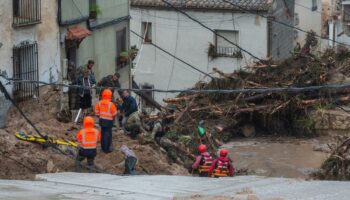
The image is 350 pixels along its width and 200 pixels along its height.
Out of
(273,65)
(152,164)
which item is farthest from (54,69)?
(273,65)

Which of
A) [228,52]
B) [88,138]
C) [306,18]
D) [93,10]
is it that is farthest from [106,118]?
[306,18]

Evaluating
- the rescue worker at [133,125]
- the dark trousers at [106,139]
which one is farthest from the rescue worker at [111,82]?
the dark trousers at [106,139]

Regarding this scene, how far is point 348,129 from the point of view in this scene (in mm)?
23234

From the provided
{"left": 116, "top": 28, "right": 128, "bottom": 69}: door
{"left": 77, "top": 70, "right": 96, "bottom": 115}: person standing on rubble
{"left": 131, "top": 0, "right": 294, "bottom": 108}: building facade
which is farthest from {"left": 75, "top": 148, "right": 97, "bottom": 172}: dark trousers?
{"left": 131, "top": 0, "right": 294, "bottom": 108}: building facade

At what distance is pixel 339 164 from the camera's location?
17.7 m

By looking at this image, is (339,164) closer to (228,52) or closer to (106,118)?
(106,118)

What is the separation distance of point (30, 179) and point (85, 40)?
942 cm

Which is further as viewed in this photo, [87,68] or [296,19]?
[296,19]

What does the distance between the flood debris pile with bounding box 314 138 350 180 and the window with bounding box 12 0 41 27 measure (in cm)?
833

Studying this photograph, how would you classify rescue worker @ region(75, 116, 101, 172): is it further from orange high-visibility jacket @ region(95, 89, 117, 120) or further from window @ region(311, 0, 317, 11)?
window @ region(311, 0, 317, 11)

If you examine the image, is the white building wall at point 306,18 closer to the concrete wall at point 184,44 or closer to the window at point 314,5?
the window at point 314,5

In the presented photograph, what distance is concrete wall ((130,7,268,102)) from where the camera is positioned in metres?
33.6

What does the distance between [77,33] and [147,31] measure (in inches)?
500

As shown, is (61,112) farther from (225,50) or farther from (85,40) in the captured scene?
(225,50)
